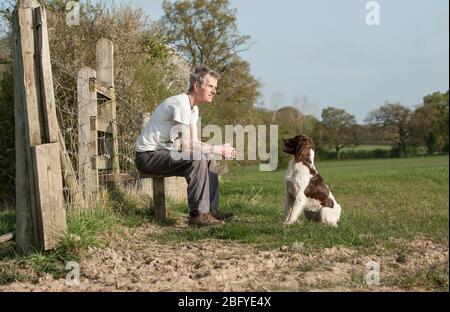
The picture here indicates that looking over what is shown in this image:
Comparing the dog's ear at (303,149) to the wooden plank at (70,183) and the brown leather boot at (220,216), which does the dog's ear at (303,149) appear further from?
the wooden plank at (70,183)

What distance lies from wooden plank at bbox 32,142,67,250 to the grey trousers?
6.14 feet

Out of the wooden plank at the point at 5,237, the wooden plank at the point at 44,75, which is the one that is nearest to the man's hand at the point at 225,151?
the wooden plank at the point at 44,75

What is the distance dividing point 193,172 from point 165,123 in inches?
29.2

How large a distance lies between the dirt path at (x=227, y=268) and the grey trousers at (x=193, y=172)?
3.56ft

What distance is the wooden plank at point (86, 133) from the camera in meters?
7.32

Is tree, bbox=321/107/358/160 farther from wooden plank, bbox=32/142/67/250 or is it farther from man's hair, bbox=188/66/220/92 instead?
wooden plank, bbox=32/142/67/250

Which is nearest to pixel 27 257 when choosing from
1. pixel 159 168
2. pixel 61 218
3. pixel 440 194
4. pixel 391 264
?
pixel 61 218

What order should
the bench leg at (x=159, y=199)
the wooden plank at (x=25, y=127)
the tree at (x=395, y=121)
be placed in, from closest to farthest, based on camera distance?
1. the wooden plank at (x=25, y=127)
2. the bench leg at (x=159, y=199)
3. the tree at (x=395, y=121)

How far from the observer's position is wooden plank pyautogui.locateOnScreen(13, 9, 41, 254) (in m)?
5.35

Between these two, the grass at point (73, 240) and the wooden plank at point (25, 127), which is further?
the wooden plank at point (25, 127)

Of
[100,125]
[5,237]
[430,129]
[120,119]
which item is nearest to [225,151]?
[100,125]

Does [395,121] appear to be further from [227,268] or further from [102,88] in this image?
[227,268]

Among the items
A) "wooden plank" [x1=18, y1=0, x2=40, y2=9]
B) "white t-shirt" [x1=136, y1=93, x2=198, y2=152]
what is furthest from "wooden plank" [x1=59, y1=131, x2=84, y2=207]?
"wooden plank" [x1=18, y1=0, x2=40, y2=9]
